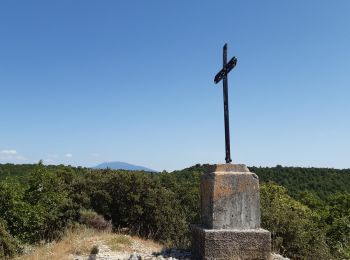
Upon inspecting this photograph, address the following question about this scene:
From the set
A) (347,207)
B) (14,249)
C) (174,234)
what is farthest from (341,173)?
(14,249)

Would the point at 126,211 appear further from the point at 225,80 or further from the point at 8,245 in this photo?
the point at 225,80

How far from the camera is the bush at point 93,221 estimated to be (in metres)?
18.0

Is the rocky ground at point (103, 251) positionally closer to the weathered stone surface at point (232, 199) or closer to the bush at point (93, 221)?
the weathered stone surface at point (232, 199)

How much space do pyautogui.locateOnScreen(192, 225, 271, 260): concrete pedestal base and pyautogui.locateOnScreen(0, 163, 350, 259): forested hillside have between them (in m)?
5.15

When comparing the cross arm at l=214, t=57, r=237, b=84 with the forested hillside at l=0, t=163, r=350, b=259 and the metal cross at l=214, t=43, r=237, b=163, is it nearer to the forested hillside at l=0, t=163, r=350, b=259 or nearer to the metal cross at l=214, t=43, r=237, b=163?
the metal cross at l=214, t=43, r=237, b=163

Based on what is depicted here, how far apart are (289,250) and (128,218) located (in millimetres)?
9472

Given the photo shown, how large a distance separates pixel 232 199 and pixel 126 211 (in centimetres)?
1442

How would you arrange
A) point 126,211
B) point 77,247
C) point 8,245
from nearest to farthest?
1. point 77,247
2. point 8,245
3. point 126,211

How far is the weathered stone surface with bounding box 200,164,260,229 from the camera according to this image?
24.7 feet

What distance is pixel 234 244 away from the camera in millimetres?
7320

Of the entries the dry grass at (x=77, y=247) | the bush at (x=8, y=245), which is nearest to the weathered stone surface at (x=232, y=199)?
the dry grass at (x=77, y=247)

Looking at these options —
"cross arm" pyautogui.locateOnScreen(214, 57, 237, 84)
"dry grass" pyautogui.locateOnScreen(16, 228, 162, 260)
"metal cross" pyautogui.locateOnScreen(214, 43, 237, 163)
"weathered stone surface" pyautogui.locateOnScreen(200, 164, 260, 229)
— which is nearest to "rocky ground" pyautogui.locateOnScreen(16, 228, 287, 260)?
"dry grass" pyautogui.locateOnScreen(16, 228, 162, 260)

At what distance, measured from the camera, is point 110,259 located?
327 inches

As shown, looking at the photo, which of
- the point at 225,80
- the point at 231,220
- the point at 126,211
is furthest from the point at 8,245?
the point at 225,80
